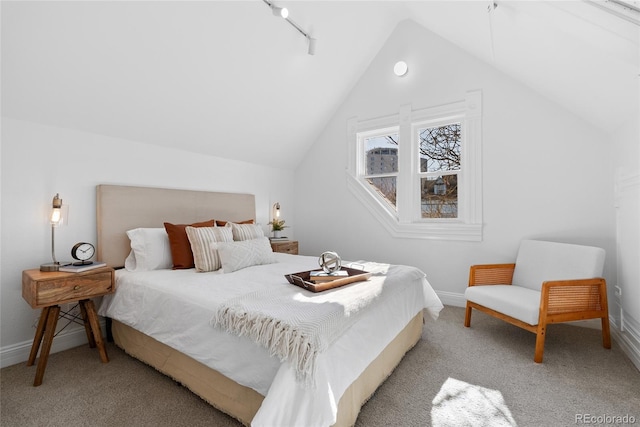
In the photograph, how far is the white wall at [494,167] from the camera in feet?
9.54

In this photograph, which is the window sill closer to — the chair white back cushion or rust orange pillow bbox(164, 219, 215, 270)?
the chair white back cushion

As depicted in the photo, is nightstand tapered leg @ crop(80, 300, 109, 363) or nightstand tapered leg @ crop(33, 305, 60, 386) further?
nightstand tapered leg @ crop(80, 300, 109, 363)

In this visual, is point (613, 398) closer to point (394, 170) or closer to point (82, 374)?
point (394, 170)

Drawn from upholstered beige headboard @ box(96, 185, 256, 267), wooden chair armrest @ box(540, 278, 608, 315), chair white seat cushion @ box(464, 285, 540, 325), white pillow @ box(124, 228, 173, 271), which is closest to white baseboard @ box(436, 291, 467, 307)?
chair white seat cushion @ box(464, 285, 540, 325)

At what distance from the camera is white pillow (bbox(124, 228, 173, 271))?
8.68ft

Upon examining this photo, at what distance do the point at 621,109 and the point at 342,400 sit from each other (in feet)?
9.59

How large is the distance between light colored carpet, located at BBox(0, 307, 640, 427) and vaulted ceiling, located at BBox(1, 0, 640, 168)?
6.25 feet

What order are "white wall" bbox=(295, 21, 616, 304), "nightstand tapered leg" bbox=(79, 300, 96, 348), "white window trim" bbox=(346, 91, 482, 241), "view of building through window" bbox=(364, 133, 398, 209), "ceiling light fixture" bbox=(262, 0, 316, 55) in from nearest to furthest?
"nightstand tapered leg" bbox=(79, 300, 96, 348)
"ceiling light fixture" bbox=(262, 0, 316, 55)
"white wall" bbox=(295, 21, 616, 304)
"white window trim" bbox=(346, 91, 482, 241)
"view of building through window" bbox=(364, 133, 398, 209)

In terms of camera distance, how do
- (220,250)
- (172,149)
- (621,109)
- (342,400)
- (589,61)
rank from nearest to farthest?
1. (342,400)
2. (589,61)
3. (621,109)
4. (220,250)
5. (172,149)

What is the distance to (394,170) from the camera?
409 cm

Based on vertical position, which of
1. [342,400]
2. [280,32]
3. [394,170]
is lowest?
[342,400]

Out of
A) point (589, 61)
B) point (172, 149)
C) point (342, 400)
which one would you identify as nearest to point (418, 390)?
point (342, 400)

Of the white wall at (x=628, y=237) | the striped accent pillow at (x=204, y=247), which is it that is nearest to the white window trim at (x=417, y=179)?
the white wall at (x=628, y=237)

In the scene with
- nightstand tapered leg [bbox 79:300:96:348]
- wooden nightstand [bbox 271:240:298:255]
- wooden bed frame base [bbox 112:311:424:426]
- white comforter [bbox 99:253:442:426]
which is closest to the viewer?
white comforter [bbox 99:253:442:426]
